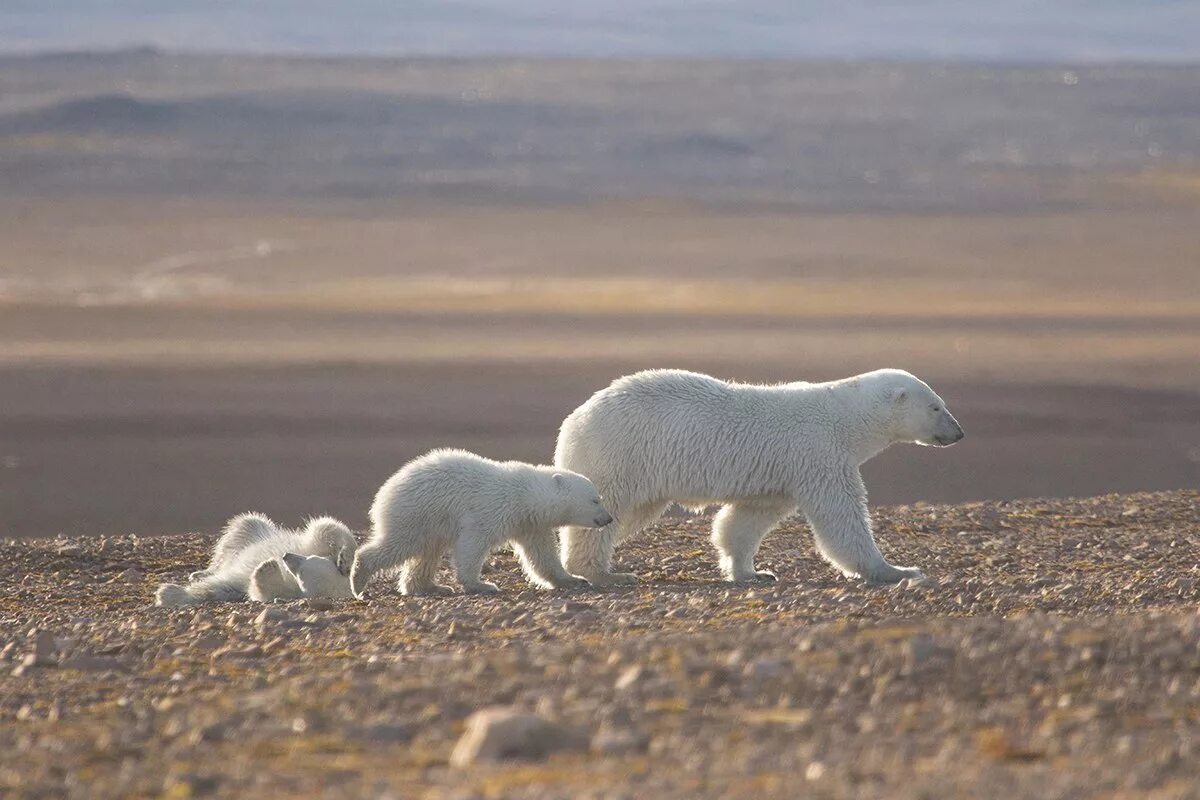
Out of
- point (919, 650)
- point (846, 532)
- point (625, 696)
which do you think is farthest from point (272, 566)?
→ point (919, 650)

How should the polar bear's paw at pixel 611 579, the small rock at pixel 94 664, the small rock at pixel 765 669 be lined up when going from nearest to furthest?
1. the small rock at pixel 765 669
2. the small rock at pixel 94 664
3. the polar bear's paw at pixel 611 579

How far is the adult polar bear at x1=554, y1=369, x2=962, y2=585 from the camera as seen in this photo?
10.3 m

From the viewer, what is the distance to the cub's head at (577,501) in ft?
32.5

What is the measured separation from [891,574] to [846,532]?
0.42 meters

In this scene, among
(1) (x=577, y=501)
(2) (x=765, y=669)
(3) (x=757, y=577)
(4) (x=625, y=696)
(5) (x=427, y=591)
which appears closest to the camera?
(4) (x=625, y=696)

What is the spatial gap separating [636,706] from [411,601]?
171 inches

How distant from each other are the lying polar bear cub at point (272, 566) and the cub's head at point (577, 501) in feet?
5.02

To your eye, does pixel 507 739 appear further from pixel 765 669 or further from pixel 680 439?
pixel 680 439

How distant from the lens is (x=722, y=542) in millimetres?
10875

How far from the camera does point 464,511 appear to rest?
982 cm

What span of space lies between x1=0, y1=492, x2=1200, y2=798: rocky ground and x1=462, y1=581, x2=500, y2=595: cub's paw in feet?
1.62

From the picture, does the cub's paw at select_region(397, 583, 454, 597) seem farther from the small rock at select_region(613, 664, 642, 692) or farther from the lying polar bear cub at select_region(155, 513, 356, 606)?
the small rock at select_region(613, 664, 642, 692)

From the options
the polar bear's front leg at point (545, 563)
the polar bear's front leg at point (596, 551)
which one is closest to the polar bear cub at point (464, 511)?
the polar bear's front leg at point (545, 563)

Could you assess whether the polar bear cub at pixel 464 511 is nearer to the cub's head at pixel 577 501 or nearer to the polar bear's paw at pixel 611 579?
the cub's head at pixel 577 501
